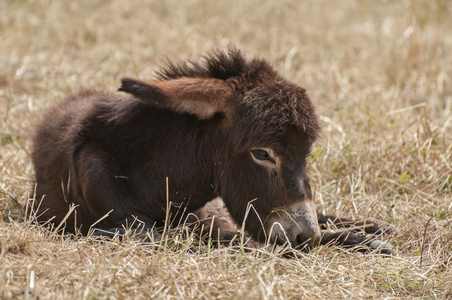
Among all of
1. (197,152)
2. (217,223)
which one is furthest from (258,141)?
(217,223)

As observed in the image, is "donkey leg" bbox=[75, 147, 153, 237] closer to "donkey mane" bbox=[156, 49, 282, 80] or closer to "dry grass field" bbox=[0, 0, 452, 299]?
"dry grass field" bbox=[0, 0, 452, 299]

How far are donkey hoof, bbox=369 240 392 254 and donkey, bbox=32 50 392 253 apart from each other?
0.10m

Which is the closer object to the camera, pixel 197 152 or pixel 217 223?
pixel 197 152

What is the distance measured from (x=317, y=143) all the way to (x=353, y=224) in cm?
143

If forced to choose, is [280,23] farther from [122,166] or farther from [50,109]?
[122,166]

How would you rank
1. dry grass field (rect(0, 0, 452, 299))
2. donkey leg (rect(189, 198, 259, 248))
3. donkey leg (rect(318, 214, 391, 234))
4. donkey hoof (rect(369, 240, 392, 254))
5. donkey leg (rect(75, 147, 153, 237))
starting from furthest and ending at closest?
donkey leg (rect(318, 214, 391, 234)) < donkey leg (rect(189, 198, 259, 248)) < donkey hoof (rect(369, 240, 392, 254)) < donkey leg (rect(75, 147, 153, 237)) < dry grass field (rect(0, 0, 452, 299))

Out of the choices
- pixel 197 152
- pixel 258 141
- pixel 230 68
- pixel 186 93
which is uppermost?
pixel 230 68

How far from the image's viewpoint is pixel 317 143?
5789 mm

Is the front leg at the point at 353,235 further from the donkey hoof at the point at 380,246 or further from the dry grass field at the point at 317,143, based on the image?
the dry grass field at the point at 317,143

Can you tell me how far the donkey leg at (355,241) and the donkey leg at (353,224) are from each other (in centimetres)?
8

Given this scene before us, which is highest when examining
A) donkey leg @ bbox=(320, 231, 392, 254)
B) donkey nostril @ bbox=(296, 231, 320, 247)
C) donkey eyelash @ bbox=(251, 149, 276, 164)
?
donkey eyelash @ bbox=(251, 149, 276, 164)

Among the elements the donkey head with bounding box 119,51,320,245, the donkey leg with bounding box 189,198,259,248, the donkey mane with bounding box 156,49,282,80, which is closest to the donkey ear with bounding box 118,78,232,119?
the donkey head with bounding box 119,51,320,245

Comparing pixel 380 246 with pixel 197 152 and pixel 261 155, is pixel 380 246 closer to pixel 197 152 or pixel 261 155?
pixel 261 155

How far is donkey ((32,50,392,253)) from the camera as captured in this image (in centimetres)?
376
